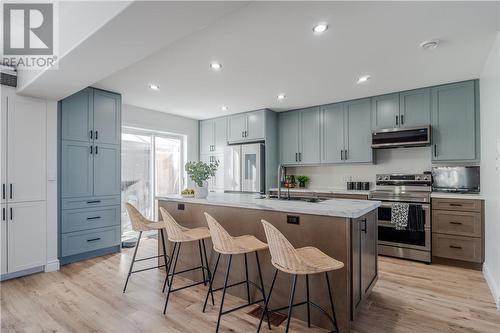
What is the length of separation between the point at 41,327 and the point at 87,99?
9.52 feet

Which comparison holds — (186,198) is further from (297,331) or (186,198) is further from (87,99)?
(87,99)

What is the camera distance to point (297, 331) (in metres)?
2.01

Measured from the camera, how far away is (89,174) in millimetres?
3803

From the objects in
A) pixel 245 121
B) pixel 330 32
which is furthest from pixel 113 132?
pixel 330 32

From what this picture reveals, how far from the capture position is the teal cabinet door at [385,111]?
4.11 m

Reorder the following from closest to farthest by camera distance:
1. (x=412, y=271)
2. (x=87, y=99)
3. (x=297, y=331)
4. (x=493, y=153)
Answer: (x=297, y=331) → (x=493, y=153) → (x=412, y=271) → (x=87, y=99)

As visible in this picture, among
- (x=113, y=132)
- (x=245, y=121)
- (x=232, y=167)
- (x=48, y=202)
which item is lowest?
(x=48, y=202)

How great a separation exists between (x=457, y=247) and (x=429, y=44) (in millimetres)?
2554

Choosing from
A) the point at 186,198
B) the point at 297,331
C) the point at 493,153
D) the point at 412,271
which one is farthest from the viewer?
the point at 412,271

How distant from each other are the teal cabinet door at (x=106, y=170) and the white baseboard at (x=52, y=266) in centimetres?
99

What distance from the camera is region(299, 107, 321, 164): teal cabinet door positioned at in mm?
4891

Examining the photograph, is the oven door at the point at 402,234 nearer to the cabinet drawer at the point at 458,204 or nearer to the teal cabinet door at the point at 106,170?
the cabinet drawer at the point at 458,204

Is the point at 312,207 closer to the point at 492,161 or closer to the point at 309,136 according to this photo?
the point at 492,161

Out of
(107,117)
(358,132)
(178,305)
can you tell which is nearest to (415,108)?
(358,132)
